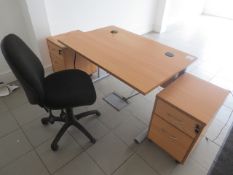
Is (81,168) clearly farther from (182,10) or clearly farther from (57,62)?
(182,10)

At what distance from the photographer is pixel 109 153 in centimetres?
158

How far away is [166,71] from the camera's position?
136 centimetres

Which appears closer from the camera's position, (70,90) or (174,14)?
(70,90)

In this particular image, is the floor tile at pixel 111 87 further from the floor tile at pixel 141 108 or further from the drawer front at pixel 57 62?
the drawer front at pixel 57 62

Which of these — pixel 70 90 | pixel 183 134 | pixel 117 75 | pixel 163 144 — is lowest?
pixel 163 144

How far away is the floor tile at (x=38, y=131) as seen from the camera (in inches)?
65.1

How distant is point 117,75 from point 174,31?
358 centimetres

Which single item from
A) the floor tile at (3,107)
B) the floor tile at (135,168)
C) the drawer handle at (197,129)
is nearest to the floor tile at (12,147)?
the floor tile at (3,107)

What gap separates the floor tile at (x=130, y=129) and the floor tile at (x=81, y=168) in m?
0.38

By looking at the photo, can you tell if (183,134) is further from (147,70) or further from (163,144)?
(147,70)

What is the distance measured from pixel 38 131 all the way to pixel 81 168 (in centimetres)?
61

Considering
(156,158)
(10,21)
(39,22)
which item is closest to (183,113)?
(156,158)

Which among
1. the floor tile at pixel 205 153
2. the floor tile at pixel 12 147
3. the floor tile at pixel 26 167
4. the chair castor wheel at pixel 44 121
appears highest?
the chair castor wheel at pixel 44 121

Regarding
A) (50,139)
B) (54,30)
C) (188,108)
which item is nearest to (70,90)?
(50,139)
